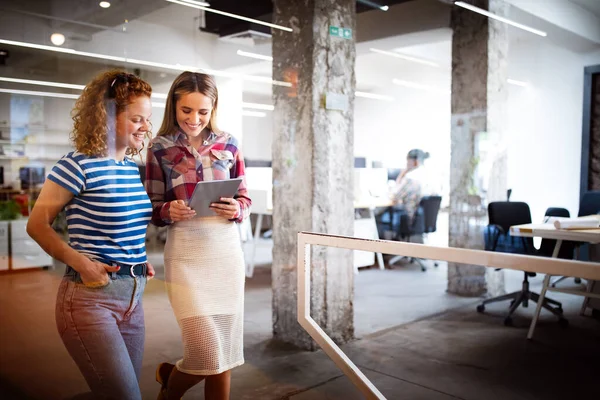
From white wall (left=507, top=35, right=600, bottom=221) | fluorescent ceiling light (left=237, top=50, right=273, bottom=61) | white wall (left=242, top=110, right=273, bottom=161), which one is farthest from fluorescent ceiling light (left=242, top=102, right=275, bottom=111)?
white wall (left=507, top=35, right=600, bottom=221)

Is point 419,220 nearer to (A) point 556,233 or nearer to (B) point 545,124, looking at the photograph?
(B) point 545,124

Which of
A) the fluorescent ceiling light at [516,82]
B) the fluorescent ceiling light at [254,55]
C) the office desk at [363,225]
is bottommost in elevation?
the office desk at [363,225]

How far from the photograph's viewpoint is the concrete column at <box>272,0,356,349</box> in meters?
3.14

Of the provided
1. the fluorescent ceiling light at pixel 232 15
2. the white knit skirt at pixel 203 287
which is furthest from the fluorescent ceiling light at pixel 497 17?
the white knit skirt at pixel 203 287

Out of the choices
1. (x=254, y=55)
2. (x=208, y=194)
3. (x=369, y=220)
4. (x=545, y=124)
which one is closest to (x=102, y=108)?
(x=208, y=194)

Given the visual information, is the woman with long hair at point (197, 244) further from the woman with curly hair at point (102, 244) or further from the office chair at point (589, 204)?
the office chair at point (589, 204)

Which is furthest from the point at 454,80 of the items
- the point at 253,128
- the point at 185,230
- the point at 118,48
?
the point at 185,230

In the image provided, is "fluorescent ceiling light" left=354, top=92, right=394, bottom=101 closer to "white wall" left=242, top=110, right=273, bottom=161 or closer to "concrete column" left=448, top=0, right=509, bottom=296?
"concrete column" left=448, top=0, right=509, bottom=296

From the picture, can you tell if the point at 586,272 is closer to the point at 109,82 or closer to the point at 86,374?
the point at 86,374

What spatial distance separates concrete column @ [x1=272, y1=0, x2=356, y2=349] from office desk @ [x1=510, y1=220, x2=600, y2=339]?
122cm

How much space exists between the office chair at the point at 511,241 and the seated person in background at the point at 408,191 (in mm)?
821

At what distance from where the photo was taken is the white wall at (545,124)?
3779 millimetres

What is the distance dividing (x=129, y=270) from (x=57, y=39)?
47.4 inches

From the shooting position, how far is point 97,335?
1.49 meters
